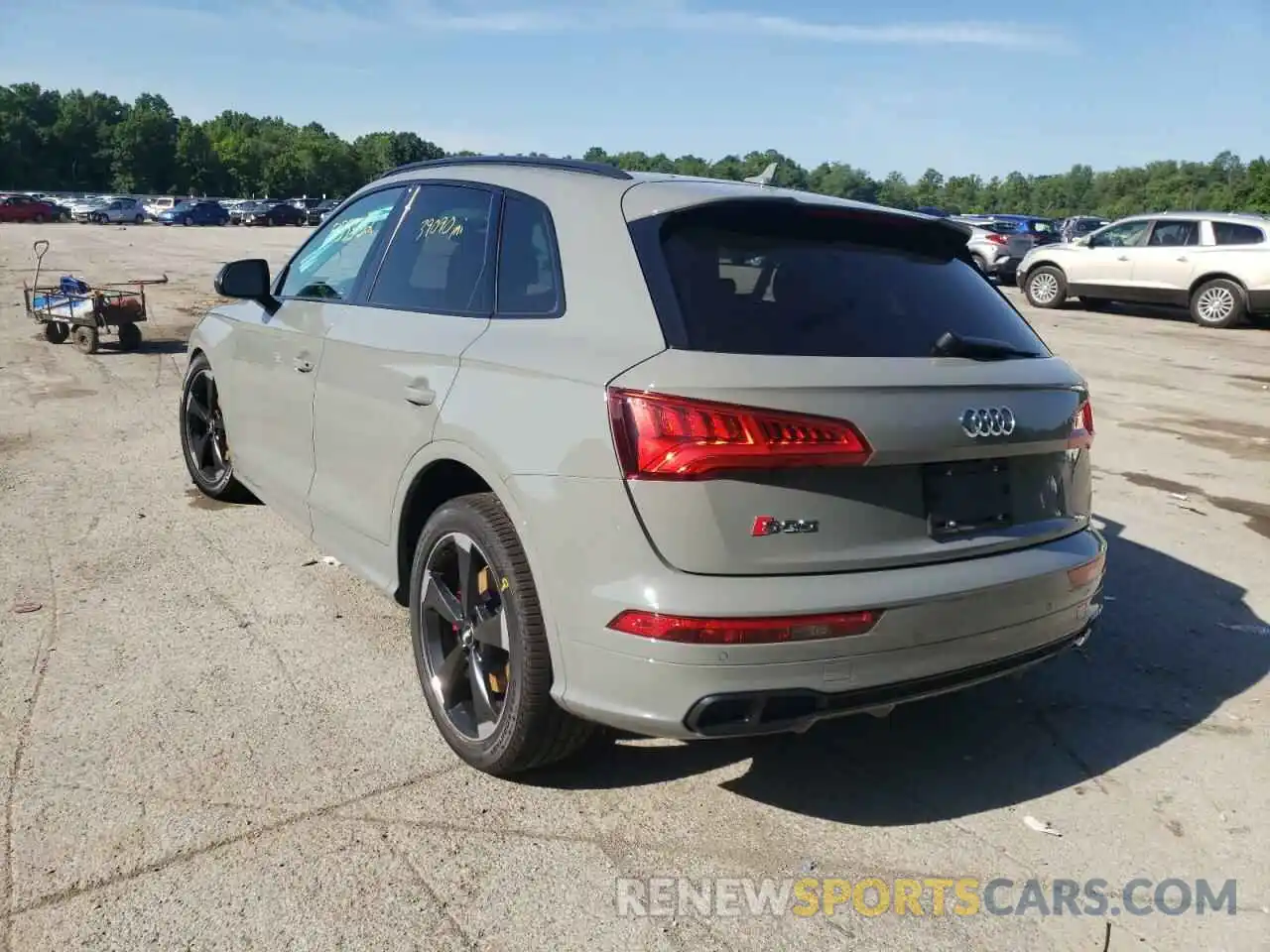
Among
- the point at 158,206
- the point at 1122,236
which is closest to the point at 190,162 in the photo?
the point at 158,206

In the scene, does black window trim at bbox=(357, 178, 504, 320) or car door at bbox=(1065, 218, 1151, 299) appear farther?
car door at bbox=(1065, 218, 1151, 299)

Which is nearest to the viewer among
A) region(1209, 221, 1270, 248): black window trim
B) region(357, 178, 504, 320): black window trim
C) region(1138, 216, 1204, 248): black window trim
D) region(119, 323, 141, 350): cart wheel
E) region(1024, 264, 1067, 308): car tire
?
region(357, 178, 504, 320): black window trim

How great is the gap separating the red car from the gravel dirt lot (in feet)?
204

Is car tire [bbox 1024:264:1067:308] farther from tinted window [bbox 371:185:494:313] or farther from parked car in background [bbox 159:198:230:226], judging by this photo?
parked car in background [bbox 159:198:230:226]

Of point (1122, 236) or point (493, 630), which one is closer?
point (493, 630)

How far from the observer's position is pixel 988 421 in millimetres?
2867

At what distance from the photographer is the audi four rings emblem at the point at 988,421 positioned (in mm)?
2814

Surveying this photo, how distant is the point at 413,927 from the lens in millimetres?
2486

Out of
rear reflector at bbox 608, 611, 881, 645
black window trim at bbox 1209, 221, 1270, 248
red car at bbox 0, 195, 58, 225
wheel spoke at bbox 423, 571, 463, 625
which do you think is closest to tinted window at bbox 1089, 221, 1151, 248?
black window trim at bbox 1209, 221, 1270, 248

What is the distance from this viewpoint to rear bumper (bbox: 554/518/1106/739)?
254cm

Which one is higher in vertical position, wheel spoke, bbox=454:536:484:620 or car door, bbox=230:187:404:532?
car door, bbox=230:187:404:532

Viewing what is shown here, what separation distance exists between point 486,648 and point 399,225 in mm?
1742

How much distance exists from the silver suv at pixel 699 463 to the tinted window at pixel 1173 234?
1648 cm

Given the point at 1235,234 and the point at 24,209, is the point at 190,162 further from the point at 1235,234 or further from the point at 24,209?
the point at 1235,234
